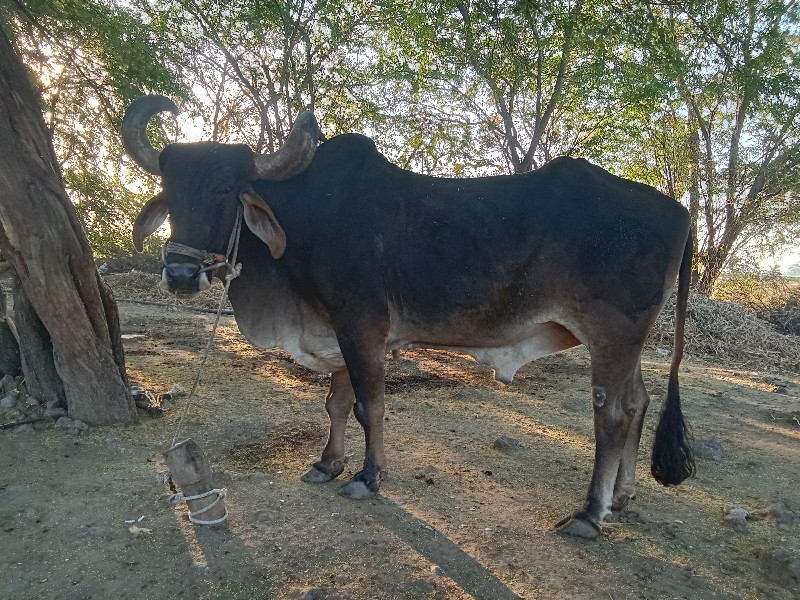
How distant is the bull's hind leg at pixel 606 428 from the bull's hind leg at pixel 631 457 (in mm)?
143

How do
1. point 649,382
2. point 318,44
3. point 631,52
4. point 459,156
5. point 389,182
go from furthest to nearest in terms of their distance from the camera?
point 459,156 → point 318,44 → point 631,52 → point 649,382 → point 389,182

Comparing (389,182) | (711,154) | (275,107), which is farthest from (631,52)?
(389,182)

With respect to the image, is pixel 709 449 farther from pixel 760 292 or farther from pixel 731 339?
pixel 760 292

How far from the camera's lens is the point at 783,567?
8.25 ft

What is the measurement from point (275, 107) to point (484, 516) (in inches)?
308

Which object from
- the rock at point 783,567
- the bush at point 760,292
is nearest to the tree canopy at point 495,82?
the bush at point 760,292

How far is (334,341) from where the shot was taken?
3361mm

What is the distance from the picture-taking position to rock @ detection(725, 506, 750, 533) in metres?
2.92

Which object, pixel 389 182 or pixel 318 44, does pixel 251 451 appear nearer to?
pixel 389 182

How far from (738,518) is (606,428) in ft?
2.59

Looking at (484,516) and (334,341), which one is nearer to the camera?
(484,516)

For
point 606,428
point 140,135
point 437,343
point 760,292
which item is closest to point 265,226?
point 140,135

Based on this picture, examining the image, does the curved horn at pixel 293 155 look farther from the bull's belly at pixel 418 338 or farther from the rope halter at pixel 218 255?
the bull's belly at pixel 418 338

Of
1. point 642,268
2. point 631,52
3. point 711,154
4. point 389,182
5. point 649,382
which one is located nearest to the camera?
point 642,268
